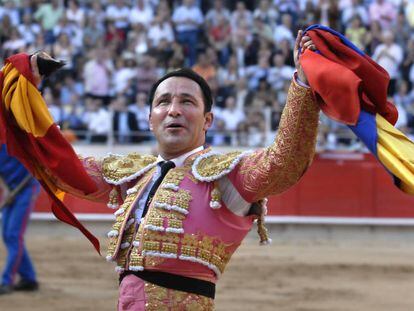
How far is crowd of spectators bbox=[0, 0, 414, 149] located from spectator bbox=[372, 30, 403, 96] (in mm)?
13

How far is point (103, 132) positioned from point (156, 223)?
27.4 ft

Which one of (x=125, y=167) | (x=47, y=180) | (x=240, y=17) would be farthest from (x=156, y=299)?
(x=240, y=17)

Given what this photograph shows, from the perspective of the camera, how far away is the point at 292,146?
9.25ft

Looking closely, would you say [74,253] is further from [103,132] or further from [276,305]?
[276,305]

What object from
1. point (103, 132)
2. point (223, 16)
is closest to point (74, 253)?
point (103, 132)

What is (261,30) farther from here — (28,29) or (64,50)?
(28,29)

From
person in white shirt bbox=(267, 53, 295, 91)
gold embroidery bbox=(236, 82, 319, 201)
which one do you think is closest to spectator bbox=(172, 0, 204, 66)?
person in white shirt bbox=(267, 53, 295, 91)

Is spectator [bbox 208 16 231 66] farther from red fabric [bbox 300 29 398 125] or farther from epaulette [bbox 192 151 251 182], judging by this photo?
red fabric [bbox 300 29 398 125]

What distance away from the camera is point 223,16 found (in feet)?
42.3

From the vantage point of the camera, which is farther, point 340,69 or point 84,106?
point 84,106

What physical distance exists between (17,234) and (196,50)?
5.61 m

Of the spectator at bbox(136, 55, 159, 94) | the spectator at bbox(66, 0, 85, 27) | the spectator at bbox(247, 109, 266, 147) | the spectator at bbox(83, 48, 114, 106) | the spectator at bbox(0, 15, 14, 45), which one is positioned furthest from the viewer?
the spectator at bbox(66, 0, 85, 27)

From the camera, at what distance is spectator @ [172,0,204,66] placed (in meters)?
12.7

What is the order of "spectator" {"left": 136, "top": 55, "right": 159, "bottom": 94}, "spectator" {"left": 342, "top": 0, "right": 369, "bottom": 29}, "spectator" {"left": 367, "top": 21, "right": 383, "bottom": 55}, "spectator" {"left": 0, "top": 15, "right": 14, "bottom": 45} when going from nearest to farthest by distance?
"spectator" {"left": 136, "top": 55, "right": 159, "bottom": 94}, "spectator" {"left": 367, "top": 21, "right": 383, "bottom": 55}, "spectator" {"left": 342, "top": 0, "right": 369, "bottom": 29}, "spectator" {"left": 0, "top": 15, "right": 14, "bottom": 45}
